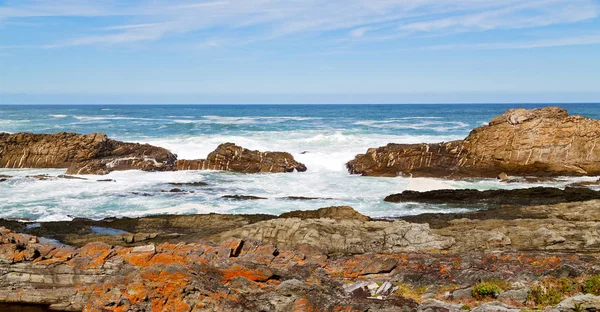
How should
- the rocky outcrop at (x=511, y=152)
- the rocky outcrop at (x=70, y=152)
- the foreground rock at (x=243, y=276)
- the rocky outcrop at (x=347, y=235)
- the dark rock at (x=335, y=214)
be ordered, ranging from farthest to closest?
1. the rocky outcrop at (x=70, y=152)
2. the rocky outcrop at (x=511, y=152)
3. the dark rock at (x=335, y=214)
4. the rocky outcrop at (x=347, y=235)
5. the foreground rock at (x=243, y=276)

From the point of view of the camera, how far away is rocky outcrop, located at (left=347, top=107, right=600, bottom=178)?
35.4 metres

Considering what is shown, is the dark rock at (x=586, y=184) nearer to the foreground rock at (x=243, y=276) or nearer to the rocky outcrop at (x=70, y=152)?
the foreground rock at (x=243, y=276)

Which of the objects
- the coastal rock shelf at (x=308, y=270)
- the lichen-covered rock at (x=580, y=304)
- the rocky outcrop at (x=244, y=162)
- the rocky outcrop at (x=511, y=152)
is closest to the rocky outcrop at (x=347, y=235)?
the coastal rock shelf at (x=308, y=270)

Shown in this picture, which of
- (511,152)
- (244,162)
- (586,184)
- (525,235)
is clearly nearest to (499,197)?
(586,184)

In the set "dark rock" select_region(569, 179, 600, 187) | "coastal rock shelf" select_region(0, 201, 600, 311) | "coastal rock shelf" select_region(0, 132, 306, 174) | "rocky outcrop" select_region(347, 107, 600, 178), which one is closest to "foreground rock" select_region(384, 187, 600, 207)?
"dark rock" select_region(569, 179, 600, 187)

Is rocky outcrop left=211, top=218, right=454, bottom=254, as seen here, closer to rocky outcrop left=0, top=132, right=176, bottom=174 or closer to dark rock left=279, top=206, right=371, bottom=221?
dark rock left=279, top=206, right=371, bottom=221

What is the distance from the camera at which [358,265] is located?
12.5m

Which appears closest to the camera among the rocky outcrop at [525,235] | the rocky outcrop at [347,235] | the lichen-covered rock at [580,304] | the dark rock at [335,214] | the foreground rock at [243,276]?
the lichen-covered rock at [580,304]

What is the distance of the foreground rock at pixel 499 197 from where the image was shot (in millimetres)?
24656

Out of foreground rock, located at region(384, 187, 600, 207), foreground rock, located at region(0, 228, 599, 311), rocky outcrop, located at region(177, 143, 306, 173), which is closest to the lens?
foreground rock, located at region(0, 228, 599, 311)

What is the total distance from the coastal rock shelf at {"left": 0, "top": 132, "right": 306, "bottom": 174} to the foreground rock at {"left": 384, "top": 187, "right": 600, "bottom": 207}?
14363 mm

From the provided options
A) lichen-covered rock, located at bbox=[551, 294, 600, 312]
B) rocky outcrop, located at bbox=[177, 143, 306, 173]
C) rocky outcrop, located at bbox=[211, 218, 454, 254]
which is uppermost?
lichen-covered rock, located at bbox=[551, 294, 600, 312]

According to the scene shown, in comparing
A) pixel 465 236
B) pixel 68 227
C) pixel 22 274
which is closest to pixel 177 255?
pixel 22 274

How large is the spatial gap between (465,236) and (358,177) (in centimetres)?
2068
